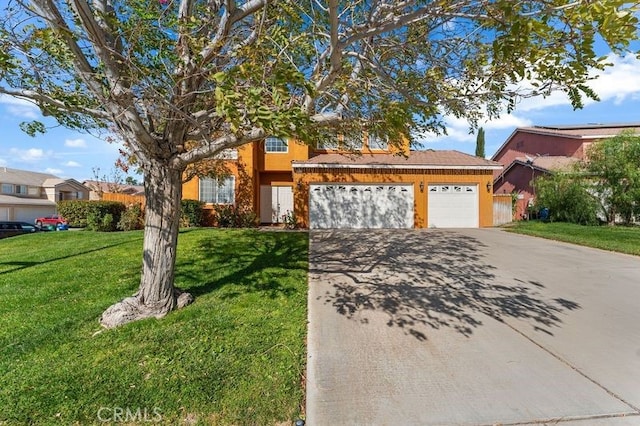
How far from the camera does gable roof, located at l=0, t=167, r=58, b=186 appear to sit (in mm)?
32428

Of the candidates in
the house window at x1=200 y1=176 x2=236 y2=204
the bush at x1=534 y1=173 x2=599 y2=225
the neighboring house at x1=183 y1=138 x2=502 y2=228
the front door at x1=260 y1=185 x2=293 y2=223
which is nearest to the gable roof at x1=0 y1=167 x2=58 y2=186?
the house window at x1=200 y1=176 x2=236 y2=204

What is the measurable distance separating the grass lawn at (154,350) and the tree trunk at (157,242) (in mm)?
292

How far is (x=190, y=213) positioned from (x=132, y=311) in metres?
11.1

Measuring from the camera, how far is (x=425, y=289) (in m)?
6.31

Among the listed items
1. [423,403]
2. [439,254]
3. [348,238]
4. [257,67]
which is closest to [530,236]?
[439,254]

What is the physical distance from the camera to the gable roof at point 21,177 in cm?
3243

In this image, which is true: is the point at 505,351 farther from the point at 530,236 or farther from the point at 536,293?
the point at 530,236

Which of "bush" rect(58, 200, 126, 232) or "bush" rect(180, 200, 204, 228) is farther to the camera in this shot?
"bush" rect(180, 200, 204, 228)

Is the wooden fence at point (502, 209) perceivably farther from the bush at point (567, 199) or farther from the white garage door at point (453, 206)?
the bush at point (567, 199)

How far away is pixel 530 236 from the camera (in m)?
13.4

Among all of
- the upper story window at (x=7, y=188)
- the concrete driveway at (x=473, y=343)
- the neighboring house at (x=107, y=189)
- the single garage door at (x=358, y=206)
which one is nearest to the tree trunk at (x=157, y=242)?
the concrete driveway at (x=473, y=343)

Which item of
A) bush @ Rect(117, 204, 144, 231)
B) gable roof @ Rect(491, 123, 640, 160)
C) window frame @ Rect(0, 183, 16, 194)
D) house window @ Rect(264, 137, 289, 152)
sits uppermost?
gable roof @ Rect(491, 123, 640, 160)

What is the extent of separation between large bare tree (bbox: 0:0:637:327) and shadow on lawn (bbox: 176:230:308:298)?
41.8 inches

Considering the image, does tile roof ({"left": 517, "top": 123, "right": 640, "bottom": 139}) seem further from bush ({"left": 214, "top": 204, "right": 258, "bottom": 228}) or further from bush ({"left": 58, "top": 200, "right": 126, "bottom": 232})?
bush ({"left": 58, "top": 200, "right": 126, "bottom": 232})
